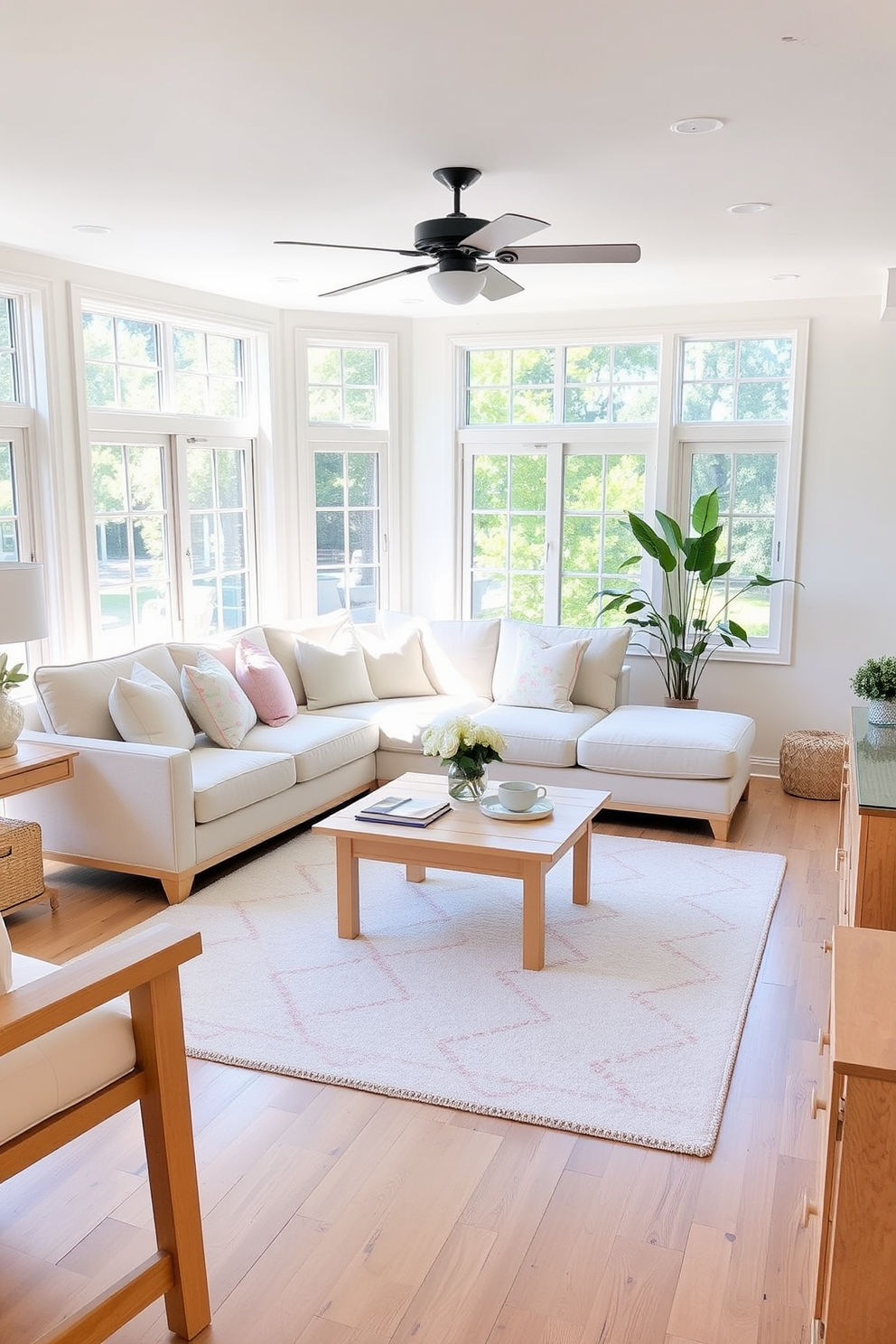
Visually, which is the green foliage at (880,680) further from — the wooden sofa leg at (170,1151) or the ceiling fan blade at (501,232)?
the wooden sofa leg at (170,1151)

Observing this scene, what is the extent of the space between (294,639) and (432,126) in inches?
123

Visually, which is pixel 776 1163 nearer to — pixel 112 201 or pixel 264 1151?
pixel 264 1151

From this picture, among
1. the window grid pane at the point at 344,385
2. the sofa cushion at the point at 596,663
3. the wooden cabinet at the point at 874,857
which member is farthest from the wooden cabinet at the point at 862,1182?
the window grid pane at the point at 344,385

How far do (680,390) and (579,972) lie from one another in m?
3.81

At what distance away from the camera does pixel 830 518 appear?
599cm

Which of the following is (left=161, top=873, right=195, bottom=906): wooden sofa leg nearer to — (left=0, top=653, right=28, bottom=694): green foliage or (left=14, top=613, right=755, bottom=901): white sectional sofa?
(left=14, top=613, right=755, bottom=901): white sectional sofa

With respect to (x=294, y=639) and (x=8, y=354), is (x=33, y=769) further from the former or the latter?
(x=294, y=639)

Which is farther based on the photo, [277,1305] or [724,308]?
[724,308]

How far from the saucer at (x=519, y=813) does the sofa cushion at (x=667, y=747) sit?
1118 mm

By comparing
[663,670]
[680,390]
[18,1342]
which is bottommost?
[18,1342]

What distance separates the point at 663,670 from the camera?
6387 mm

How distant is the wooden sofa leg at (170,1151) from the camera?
80.4 inches

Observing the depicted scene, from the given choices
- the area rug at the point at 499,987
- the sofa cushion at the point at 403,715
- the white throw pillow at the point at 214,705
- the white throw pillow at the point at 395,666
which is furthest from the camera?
the white throw pillow at the point at 395,666

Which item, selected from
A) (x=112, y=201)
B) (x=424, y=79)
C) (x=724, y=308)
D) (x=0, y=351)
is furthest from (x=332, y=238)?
(x=724, y=308)
